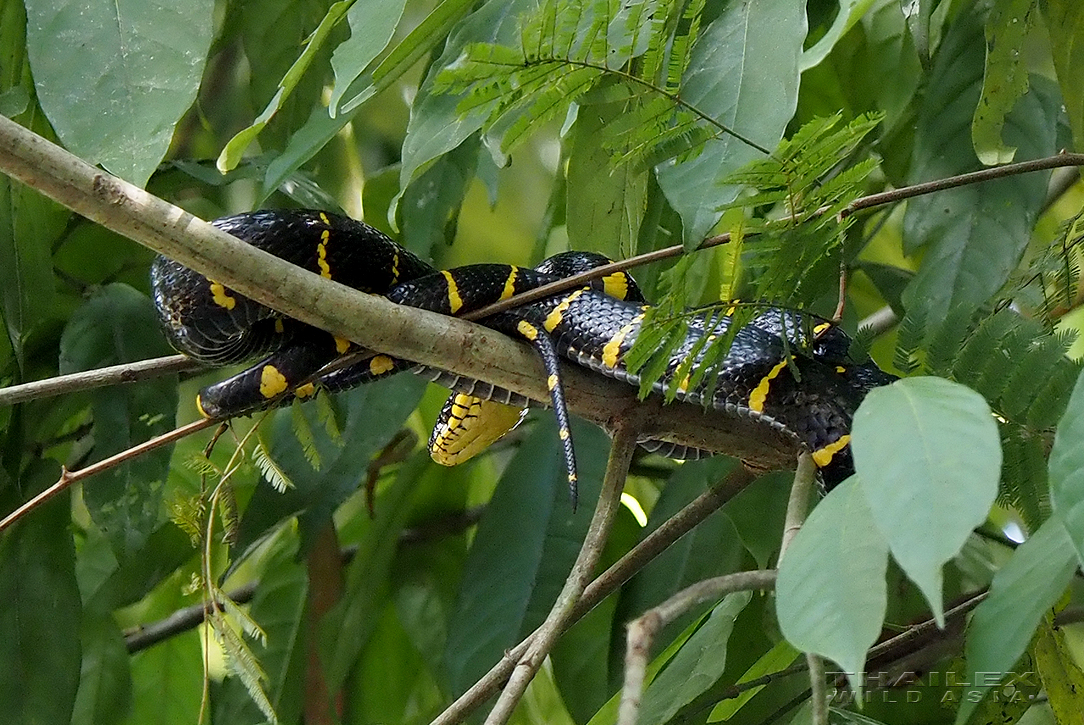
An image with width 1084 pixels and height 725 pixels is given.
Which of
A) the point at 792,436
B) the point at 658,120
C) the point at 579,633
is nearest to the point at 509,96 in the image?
the point at 658,120

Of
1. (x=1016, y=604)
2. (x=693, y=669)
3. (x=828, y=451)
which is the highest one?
(x=1016, y=604)

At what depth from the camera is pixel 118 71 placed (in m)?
0.91

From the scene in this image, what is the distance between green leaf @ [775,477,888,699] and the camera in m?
0.57

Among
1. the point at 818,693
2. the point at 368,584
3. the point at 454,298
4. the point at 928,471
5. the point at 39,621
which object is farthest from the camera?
the point at 368,584

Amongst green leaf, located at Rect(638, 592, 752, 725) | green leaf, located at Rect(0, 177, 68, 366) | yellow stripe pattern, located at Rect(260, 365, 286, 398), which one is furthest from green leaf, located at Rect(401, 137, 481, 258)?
green leaf, located at Rect(638, 592, 752, 725)

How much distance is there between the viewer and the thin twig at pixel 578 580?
0.81m

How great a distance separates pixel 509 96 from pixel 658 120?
13cm

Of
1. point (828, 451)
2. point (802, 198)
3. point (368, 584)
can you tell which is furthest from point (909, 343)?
point (368, 584)

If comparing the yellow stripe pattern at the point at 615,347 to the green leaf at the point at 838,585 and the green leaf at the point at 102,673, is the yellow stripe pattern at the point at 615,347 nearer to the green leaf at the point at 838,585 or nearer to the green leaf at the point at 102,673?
the green leaf at the point at 838,585

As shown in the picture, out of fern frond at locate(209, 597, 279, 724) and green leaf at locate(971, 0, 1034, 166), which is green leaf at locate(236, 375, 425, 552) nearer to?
fern frond at locate(209, 597, 279, 724)

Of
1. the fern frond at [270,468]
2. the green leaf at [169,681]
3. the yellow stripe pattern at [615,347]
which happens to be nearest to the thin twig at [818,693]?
the yellow stripe pattern at [615,347]

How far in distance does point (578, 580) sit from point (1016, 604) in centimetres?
36

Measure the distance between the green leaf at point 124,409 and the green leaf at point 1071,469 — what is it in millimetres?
1109

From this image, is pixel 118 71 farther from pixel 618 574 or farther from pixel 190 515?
pixel 618 574
